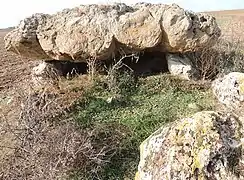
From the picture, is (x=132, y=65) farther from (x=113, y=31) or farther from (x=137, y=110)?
(x=137, y=110)

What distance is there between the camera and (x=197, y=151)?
4.85 meters

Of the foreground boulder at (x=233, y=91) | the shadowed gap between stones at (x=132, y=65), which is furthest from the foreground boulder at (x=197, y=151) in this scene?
the shadowed gap between stones at (x=132, y=65)

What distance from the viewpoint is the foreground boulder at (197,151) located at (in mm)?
4703

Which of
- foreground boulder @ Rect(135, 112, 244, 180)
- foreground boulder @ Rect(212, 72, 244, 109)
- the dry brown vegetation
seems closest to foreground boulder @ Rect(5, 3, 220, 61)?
the dry brown vegetation

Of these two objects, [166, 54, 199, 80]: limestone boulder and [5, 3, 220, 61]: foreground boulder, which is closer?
[5, 3, 220, 61]: foreground boulder

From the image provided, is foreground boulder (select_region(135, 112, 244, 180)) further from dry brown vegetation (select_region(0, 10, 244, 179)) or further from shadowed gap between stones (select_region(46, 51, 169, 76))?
shadowed gap between stones (select_region(46, 51, 169, 76))

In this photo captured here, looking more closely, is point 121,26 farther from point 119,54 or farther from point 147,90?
point 147,90

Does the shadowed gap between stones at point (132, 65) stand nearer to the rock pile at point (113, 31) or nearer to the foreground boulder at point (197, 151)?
the rock pile at point (113, 31)

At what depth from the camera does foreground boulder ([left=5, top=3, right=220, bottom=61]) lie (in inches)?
439

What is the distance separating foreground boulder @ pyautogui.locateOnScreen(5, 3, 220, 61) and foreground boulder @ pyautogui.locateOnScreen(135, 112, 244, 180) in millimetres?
6187

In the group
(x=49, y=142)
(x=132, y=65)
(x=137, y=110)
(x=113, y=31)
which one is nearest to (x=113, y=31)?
(x=113, y=31)

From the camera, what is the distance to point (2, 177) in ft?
26.9

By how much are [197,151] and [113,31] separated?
269 inches

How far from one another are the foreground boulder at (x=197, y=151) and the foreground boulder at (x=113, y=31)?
6187 mm
